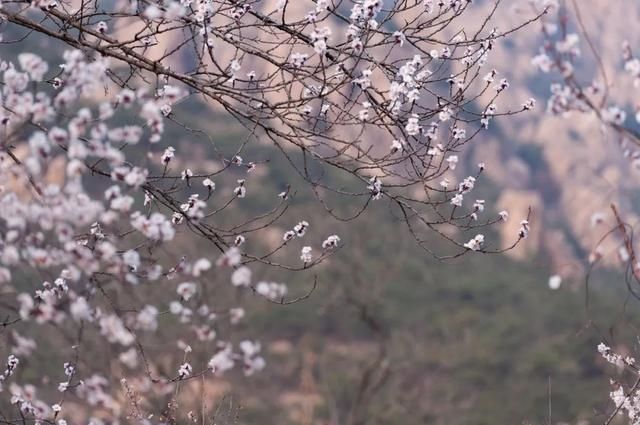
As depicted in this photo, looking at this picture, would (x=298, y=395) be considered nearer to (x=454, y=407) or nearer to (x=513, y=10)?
(x=454, y=407)

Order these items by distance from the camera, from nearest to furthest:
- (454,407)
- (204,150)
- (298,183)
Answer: (454,407)
(298,183)
(204,150)

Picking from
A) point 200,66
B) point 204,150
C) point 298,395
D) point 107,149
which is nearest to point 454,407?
point 298,395

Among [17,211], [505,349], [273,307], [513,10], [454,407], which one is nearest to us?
[17,211]

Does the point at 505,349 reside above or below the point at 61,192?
above

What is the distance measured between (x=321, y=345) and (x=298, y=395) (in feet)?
4.90

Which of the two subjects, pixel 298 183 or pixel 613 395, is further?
pixel 298 183

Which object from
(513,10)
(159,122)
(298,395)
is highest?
(298,395)

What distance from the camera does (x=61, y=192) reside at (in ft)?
7.45

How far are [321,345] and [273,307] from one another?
91.1 inches

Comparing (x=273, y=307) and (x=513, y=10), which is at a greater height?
(x=273, y=307)

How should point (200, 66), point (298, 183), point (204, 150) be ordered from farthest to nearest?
point (204, 150)
point (298, 183)
point (200, 66)

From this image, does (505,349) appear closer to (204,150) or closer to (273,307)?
(273,307)

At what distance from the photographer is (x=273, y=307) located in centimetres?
2339

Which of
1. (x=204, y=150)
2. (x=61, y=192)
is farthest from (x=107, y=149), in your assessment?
(x=204, y=150)
